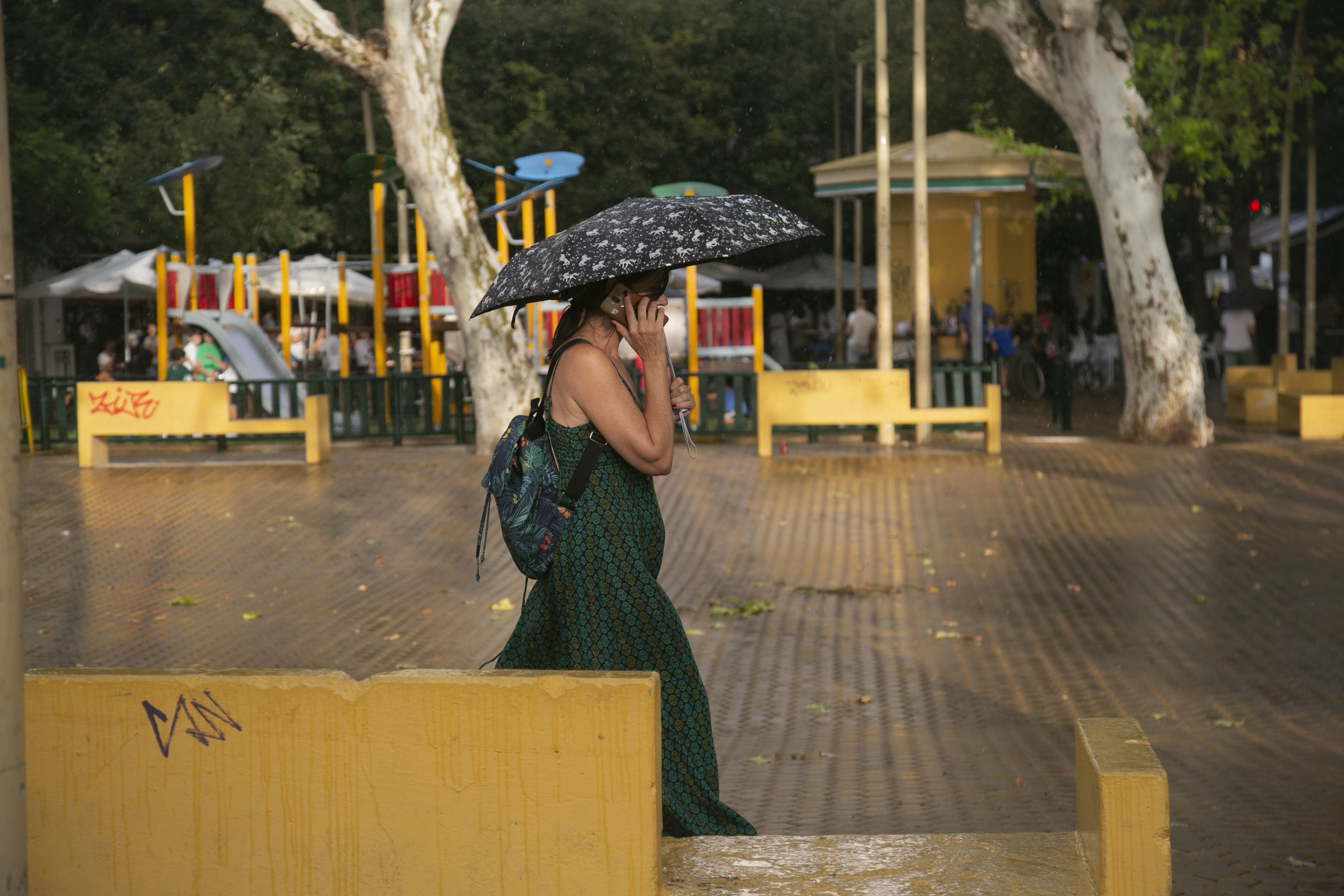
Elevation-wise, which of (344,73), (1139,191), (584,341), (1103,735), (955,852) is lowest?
(955,852)

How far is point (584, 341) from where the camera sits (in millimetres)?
4047

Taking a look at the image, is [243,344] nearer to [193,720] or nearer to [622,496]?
[622,496]

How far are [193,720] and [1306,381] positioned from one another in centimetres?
1978


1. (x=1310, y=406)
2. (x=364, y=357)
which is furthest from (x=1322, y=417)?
(x=364, y=357)

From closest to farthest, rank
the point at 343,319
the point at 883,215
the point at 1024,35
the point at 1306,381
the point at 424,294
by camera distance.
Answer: the point at 1024,35, the point at 883,215, the point at 1306,381, the point at 424,294, the point at 343,319

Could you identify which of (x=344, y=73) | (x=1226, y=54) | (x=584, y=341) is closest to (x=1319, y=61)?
(x=1226, y=54)

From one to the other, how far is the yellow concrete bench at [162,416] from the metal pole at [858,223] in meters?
13.8

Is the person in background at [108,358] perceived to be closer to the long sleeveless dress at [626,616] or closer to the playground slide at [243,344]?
the playground slide at [243,344]

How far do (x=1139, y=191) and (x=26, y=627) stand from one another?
1314 centimetres

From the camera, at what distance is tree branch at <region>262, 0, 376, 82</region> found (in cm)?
1730

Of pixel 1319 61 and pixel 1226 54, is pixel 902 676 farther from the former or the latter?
pixel 1319 61

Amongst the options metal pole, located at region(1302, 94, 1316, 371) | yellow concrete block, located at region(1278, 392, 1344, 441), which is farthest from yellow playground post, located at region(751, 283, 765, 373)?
metal pole, located at region(1302, 94, 1316, 371)

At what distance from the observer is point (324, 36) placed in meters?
17.5

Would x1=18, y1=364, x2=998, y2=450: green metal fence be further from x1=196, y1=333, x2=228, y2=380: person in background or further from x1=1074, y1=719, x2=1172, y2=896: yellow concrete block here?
x1=1074, y1=719, x2=1172, y2=896: yellow concrete block
